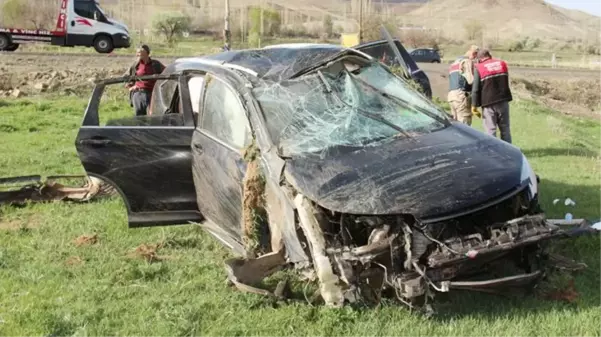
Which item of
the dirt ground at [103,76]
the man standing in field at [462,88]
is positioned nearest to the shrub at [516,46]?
the dirt ground at [103,76]

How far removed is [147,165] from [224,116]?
0.87 meters

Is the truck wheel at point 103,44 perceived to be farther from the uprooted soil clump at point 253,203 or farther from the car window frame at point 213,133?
the uprooted soil clump at point 253,203

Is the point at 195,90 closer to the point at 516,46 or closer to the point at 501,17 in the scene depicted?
the point at 516,46

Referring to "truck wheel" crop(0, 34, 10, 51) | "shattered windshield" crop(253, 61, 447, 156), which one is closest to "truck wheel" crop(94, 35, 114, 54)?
"truck wheel" crop(0, 34, 10, 51)

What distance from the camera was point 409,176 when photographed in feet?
13.8

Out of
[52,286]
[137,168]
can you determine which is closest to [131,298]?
[52,286]

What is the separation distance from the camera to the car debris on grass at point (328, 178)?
4.03 m

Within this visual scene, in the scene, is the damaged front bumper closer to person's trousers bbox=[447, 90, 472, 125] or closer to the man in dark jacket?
the man in dark jacket

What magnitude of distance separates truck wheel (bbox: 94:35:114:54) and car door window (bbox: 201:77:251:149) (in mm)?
27743

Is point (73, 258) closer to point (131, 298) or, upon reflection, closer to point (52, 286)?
point (52, 286)

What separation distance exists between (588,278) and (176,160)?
3352 mm

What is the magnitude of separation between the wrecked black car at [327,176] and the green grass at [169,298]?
218 millimetres

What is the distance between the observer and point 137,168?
5.71 m

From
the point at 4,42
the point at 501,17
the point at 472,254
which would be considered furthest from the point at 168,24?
the point at 501,17
